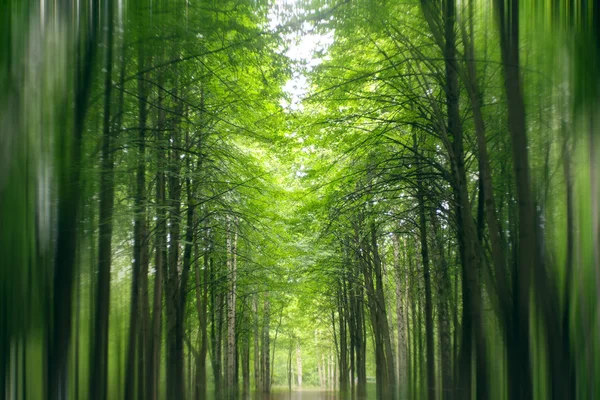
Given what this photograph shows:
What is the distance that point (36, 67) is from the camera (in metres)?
7.25

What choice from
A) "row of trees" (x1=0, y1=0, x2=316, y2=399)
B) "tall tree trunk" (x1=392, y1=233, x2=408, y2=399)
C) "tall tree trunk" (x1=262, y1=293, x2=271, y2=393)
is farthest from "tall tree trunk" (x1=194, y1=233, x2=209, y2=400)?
"tall tree trunk" (x1=392, y1=233, x2=408, y2=399)

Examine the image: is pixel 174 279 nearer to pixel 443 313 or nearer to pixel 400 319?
pixel 443 313

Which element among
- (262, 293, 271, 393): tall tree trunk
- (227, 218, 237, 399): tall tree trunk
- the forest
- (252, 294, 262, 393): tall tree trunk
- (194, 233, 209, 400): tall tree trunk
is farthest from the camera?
(262, 293, 271, 393): tall tree trunk

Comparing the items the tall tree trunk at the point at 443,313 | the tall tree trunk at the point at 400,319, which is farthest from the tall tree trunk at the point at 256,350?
the tall tree trunk at the point at 443,313

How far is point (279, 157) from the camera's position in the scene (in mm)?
8016

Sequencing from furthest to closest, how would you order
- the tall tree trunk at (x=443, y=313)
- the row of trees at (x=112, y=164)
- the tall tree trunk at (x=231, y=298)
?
the tall tree trunk at (x=231, y=298) → the tall tree trunk at (x=443, y=313) → the row of trees at (x=112, y=164)

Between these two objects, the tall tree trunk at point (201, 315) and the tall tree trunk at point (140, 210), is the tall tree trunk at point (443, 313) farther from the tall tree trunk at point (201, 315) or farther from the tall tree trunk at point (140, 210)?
the tall tree trunk at point (140, 210)

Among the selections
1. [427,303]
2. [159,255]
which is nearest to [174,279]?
[159,255]

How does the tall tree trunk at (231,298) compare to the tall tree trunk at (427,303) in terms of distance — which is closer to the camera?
the tall tree trunk at (427,303)

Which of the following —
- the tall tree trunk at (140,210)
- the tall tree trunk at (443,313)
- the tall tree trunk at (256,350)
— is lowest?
the tall tree trunk at (256,350)

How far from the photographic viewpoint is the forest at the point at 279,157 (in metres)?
6.71

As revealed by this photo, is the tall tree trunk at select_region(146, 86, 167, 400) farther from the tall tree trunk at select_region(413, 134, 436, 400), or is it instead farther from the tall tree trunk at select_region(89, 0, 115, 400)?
the tall tree trunk at select_region(413, 134, 436, 400)

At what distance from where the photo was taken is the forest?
22.0 ft

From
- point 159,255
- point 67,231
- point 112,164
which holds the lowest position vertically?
point 159,255
